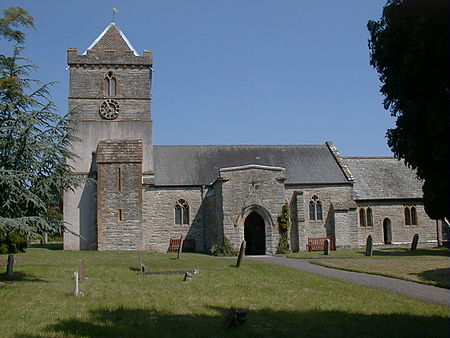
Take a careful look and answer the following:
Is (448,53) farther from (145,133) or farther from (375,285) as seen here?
(145,133)

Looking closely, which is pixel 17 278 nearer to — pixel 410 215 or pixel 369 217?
pixel 369 217

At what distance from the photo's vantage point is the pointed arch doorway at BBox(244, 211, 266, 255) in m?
35.2

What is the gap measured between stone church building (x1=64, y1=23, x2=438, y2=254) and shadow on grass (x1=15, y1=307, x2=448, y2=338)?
69.5 ft

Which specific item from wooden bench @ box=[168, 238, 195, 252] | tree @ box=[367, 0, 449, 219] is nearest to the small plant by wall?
wooden bench @ box=[168, 238, 195, 252]

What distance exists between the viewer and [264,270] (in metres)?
20.3

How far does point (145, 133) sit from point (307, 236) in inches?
548

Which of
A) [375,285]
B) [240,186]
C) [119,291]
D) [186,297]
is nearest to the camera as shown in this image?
[186,297]

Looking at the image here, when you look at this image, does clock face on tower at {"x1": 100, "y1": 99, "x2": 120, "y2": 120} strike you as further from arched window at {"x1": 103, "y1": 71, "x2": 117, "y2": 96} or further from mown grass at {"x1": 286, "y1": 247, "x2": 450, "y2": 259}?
mown grass at {"x1": 286, "y1": 247, "x2": 450, "y2": 259}

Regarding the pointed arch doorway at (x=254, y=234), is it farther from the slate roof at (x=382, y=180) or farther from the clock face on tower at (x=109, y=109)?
the clock face on tower at (x=109, y=109)

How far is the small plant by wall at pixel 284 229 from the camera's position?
32.2 meters

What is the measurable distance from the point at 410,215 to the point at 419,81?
3207 cm

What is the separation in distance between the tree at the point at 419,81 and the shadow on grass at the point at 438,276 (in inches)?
259

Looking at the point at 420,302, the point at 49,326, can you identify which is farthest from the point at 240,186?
the point at 49,326

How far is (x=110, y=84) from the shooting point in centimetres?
3719
